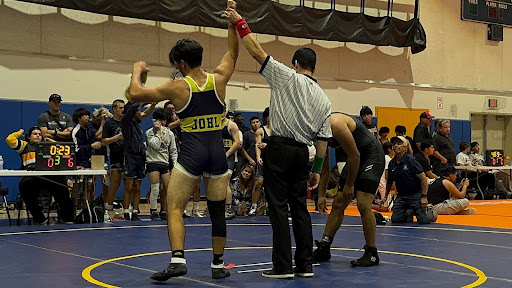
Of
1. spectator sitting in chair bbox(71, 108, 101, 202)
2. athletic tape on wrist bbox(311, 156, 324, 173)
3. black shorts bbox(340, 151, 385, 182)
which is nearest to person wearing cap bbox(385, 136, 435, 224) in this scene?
black shorts bbox(340, 151, 385, 182)

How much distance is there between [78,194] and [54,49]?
14.6 feet

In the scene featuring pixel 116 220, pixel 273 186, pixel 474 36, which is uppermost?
pixel 474 36

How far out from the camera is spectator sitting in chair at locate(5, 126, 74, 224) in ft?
40.1

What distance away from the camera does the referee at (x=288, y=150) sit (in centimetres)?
645

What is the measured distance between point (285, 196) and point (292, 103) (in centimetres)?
80

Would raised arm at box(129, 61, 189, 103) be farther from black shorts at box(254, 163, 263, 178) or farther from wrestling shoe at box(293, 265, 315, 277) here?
black shorts at box(254, 163, 263, 178)

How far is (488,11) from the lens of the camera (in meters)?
21.7

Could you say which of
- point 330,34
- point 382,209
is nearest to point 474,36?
point 330,34

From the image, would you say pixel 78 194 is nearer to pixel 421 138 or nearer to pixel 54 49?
pixel 54 49

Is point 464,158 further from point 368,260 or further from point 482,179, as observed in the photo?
point 368,260

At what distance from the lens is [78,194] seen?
507 inches

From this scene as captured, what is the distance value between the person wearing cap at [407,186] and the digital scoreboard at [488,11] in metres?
10.3

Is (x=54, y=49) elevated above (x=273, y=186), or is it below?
above

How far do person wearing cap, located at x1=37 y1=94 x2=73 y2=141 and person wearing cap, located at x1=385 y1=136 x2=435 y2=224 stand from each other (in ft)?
18.8
